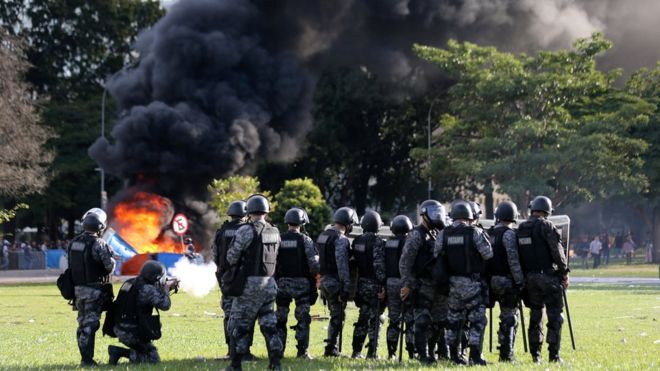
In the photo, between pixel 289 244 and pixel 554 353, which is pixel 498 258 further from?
pixel 289 244

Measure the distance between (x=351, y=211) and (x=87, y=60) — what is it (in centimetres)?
4470

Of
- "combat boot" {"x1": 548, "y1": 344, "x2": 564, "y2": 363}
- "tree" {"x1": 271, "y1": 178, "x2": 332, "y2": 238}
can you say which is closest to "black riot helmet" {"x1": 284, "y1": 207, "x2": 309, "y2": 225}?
"combat boot" {"x1": 548, "y1": 344, "x2": 564, "y2": 363}

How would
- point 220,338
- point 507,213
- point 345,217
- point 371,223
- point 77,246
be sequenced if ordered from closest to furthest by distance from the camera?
point 77,246 → point 507,213 → point 371,223 → point 345,217 → point 220,338

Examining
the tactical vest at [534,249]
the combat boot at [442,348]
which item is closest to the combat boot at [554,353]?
the tactical vest at [534,249]

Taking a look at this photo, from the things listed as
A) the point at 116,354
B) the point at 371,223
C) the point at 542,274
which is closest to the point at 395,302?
the point at 371,223

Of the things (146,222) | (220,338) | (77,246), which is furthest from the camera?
(146,222)

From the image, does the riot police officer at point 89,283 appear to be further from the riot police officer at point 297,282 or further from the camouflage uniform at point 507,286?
the camouflage uniform at point 507,286

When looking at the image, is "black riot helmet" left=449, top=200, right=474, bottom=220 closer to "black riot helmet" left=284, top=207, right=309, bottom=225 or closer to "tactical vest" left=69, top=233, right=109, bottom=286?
"black riot helmet" left=284, top=207, right=309, bottom=225

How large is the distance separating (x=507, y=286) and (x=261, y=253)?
3.42 metres

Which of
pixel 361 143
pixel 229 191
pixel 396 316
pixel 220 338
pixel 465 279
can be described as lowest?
pixel 220 338

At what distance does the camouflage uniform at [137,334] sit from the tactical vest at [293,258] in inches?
63.9

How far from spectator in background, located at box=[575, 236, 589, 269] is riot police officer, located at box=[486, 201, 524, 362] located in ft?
125

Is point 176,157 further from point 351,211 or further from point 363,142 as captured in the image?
point 351,211

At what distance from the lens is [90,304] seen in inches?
510
